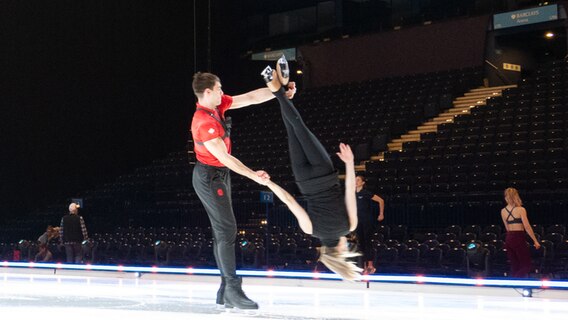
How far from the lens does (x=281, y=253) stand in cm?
1277

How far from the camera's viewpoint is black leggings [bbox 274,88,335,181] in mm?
4730

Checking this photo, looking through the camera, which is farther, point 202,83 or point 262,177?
point 202,83

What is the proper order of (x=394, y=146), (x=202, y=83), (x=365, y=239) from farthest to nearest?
(x=394, y=146) → (x=365, y=239) → (x=202, y=83)

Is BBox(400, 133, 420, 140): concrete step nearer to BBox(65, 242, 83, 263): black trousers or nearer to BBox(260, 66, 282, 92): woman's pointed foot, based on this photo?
BBox(65, 242, 83, 263): black trousers

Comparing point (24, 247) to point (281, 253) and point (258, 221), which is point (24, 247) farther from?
point (281, 253)

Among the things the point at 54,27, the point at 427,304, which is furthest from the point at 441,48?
the point at 427,304

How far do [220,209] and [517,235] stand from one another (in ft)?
15.8

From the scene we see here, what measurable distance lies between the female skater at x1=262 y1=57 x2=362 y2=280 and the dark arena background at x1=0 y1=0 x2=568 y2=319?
1286 millimetres

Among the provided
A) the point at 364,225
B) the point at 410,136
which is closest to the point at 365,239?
the point at 364,225

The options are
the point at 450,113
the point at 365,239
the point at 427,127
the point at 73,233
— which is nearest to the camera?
the point at 365,239

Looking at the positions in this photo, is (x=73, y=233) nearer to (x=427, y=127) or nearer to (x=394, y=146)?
(x=394, y=146)

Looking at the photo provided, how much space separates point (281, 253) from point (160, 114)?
12.0 metres

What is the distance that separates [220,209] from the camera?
18.6 ft

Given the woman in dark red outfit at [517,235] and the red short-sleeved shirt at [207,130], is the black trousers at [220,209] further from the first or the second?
the woman in dark red outfit at [517,235]
